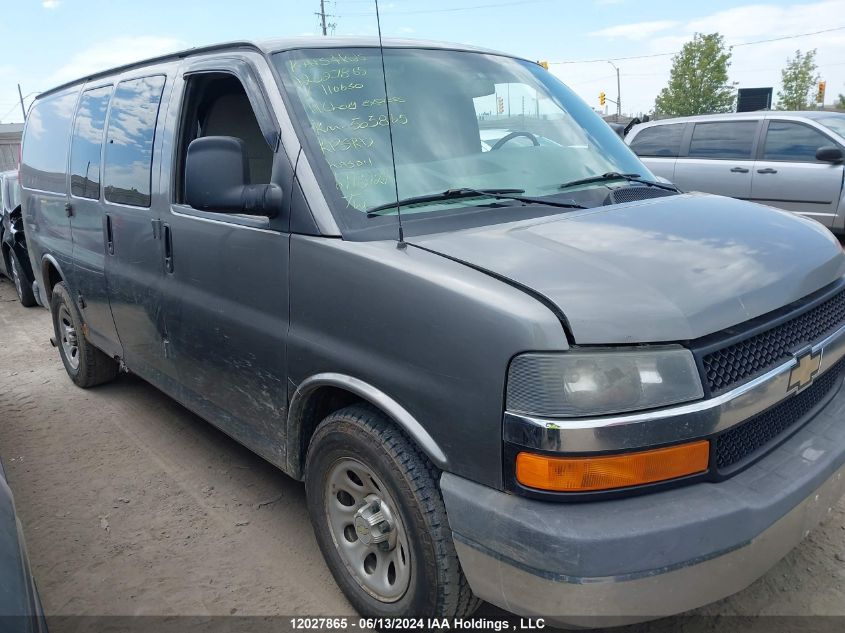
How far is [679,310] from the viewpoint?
1.86 metres

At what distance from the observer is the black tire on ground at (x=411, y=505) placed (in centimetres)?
209

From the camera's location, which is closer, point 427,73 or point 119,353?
point 427,73

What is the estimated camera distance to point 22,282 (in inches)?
335

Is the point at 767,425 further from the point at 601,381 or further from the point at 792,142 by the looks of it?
the point at 792,142

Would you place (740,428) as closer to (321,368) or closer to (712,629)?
(712,629)

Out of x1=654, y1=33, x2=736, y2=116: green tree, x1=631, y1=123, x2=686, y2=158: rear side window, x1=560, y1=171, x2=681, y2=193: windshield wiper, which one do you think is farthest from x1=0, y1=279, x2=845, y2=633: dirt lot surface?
x1=654, y1=33, x2=736, y2=116: green tree

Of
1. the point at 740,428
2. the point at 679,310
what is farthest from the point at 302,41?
the point at 740,428

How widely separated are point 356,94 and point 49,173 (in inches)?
138

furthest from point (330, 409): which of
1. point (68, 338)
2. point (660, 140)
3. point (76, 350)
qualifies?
point (660, 140)

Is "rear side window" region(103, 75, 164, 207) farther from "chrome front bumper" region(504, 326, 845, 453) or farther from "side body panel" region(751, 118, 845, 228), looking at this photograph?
"side body panel" region(751, 118, 845, 228)

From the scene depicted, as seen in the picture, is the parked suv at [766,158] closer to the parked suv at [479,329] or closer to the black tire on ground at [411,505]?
the parked suv at [479,329]

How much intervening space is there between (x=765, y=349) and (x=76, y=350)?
16.3 ft

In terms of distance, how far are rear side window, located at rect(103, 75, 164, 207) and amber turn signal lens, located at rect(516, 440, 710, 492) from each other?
2620 millimetres

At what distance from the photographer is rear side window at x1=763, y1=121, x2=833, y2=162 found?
877 cm
